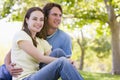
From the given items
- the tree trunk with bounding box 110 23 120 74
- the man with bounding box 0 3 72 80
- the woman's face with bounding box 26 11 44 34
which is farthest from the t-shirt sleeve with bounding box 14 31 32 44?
the tree trunk with bounding box 110 23 120 74

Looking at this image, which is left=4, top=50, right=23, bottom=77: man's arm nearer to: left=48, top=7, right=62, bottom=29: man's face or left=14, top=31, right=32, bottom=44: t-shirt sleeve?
left=14, top=31, right=32, bottom=44: t-shirt sleeve

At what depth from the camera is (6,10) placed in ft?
58.4

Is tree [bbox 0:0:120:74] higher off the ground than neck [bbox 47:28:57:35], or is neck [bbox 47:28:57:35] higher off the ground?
neck [bbox 47:28:57:35]

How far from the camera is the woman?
389 cm

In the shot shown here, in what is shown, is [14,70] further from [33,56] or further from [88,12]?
[88,12]

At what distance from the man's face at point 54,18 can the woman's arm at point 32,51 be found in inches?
32.3

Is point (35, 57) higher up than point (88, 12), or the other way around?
point (35, 57)

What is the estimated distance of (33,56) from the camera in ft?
13.6

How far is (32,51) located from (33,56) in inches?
2.7

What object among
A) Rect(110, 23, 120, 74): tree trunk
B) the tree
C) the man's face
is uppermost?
the man's face

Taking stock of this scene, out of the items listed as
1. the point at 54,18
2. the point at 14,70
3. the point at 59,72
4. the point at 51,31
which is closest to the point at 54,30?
the point at 51,31

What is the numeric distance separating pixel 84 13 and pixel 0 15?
4.93m

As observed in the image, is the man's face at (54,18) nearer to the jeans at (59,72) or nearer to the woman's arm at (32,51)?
the woman's arm at (32,51)

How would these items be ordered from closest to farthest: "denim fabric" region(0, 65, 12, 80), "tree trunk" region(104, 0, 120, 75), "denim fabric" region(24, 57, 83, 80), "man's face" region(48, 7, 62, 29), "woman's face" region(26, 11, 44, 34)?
1. "denim fabric" region(24, 57, 83, 80)
2. "woman's face" region(26, 11, 44, 34)
3. "denim fabric" region(0, 65, 12, 80)
4. "man's face" region(48, 7, 62, 29)
5. "tree trunk" region(104, 0, 120, 75)
